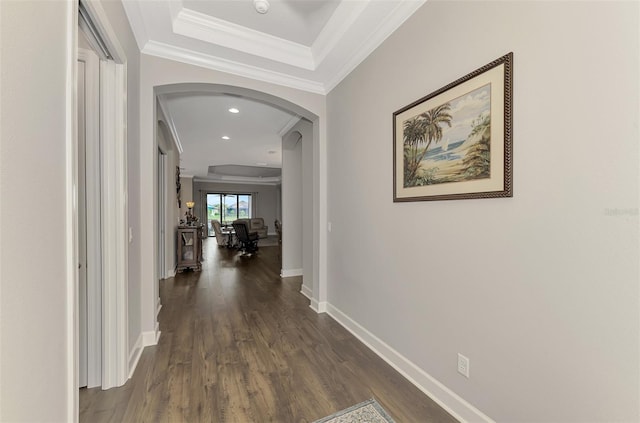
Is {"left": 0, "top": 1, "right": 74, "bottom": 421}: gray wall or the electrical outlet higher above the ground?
{"left": 0, "top": 1, "right": 74, "bottom": 421}: gray wall

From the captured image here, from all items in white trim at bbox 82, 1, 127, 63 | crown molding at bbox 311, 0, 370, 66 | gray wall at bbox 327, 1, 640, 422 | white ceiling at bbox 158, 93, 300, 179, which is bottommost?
gray wall at bbox 327, 1, 640, 422

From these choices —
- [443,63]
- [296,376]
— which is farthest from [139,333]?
[443,63]

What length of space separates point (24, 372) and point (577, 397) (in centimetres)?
203

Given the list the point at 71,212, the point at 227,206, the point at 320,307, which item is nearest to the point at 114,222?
the point at 71,212

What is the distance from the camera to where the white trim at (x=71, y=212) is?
1087 millimetres

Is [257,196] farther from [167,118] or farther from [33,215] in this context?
[33,215]

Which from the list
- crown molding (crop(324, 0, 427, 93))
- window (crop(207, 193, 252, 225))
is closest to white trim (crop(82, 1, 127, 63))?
crown molding (crop(324, 0, 427, 93))

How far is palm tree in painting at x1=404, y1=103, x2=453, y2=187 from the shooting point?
67.2 inches

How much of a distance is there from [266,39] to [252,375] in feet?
9.66

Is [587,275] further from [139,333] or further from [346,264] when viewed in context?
[139,333]

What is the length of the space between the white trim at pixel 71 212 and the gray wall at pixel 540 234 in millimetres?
1900

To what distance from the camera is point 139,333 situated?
2289mm

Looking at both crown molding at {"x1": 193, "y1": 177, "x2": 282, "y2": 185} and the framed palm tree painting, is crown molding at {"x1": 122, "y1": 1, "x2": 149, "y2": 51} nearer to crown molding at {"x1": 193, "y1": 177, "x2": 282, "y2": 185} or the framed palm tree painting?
the framed palm tree painting

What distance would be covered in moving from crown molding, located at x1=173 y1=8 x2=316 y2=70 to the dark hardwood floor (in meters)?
2.76
